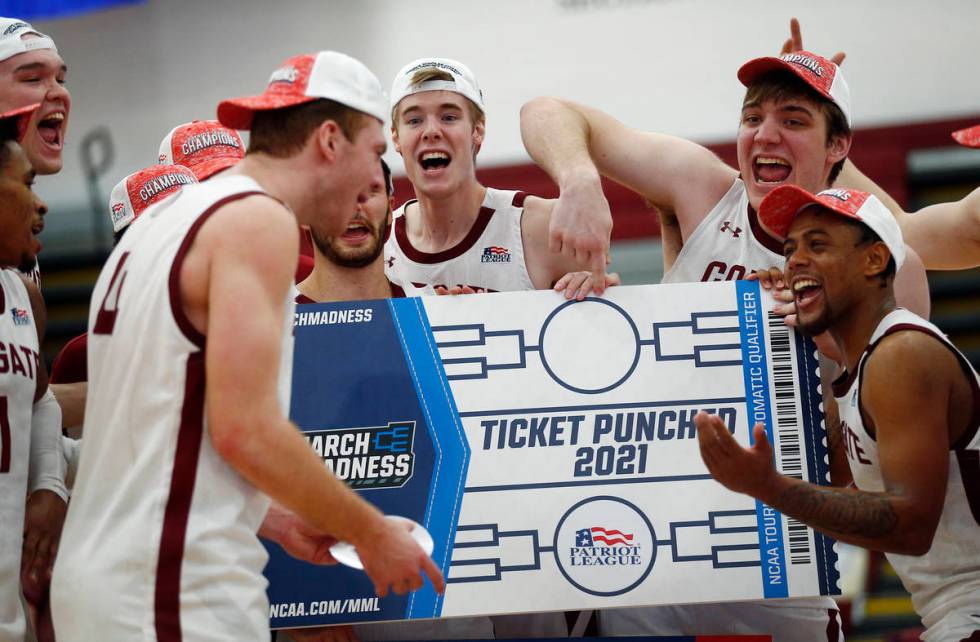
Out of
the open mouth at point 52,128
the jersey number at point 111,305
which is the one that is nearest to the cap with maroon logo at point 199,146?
the open mouth at point 52,128

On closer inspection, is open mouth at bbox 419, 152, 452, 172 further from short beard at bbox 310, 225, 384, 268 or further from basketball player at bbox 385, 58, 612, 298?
short beard at bbox 310, 225, 384, 268

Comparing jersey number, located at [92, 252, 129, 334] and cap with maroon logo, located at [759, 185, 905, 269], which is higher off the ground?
cap with maroon logo, located at [759, 185, 905, 269]

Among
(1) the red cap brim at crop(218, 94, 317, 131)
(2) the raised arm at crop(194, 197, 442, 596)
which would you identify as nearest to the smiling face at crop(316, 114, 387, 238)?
(1) the red cap brim at crop(218, 94, 317, 131)

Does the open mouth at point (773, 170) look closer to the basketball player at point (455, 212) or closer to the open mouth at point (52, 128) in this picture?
the basketball player at point (455, 212)

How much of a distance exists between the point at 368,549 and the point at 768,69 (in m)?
2.50

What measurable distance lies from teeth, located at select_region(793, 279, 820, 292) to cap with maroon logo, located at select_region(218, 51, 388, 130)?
54.9 inches

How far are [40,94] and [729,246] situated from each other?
109 inches

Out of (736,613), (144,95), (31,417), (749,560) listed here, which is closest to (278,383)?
(31,417)

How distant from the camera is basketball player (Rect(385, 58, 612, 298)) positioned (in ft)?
14.9

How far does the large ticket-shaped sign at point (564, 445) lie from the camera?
346cm

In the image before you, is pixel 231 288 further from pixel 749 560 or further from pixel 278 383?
pixel 749 560

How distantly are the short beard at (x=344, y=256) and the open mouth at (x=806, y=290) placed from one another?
153 cm

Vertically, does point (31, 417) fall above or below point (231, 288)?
below

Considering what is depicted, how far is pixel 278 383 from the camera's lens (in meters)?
2.66
